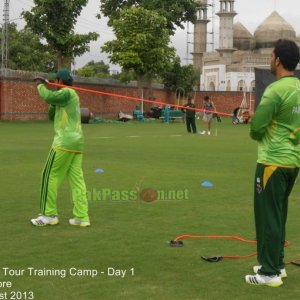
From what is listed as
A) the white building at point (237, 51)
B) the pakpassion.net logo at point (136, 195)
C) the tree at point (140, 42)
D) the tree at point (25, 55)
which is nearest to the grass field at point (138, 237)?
the pakpassion.net logo at point (136, 195)

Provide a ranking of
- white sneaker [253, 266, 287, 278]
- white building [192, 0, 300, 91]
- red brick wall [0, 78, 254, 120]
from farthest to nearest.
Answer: white building [192, 0, 300, 91], red brick wall [0, 78, 254, 120], white sneaker [253, 266, 287, 278]

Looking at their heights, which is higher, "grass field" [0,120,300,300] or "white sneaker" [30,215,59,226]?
"white sneaker" [30,215,59,226]

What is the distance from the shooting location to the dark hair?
5379 mm

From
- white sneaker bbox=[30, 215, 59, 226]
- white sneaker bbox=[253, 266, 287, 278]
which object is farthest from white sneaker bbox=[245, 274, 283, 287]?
white sneaker bbox=[30, 215, 59, 226]

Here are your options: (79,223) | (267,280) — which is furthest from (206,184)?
(267,280)

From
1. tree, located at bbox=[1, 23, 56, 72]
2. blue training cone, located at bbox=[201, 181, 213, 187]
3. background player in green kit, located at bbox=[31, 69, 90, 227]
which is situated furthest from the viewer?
tree, located at bbox=[1, 23, 56, 72]

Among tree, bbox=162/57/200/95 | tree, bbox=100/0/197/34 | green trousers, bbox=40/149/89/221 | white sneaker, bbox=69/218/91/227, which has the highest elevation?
tree, bbox=100/0/197/34

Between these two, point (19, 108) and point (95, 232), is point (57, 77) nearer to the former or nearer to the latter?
point (95, 232)

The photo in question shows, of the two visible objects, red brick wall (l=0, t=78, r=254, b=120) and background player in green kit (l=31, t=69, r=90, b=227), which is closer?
background player in green kit (l=31, t=69, r=90, b=227)

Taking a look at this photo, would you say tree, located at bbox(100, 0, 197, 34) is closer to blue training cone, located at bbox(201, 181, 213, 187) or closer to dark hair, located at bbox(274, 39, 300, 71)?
blue training cone, located at bbox(201, 181, 213, 187)

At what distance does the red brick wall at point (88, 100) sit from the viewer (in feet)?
126

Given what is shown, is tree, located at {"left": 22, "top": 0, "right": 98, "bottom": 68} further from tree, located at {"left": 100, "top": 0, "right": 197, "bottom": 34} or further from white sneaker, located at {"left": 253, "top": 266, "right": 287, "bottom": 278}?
white sneaker, located at {"left": 253, "top": 266, "right": 287, "bottom": 278}

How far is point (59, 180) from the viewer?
7723 millimetres

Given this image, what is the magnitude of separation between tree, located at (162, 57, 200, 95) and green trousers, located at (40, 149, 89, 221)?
46.9 meters
